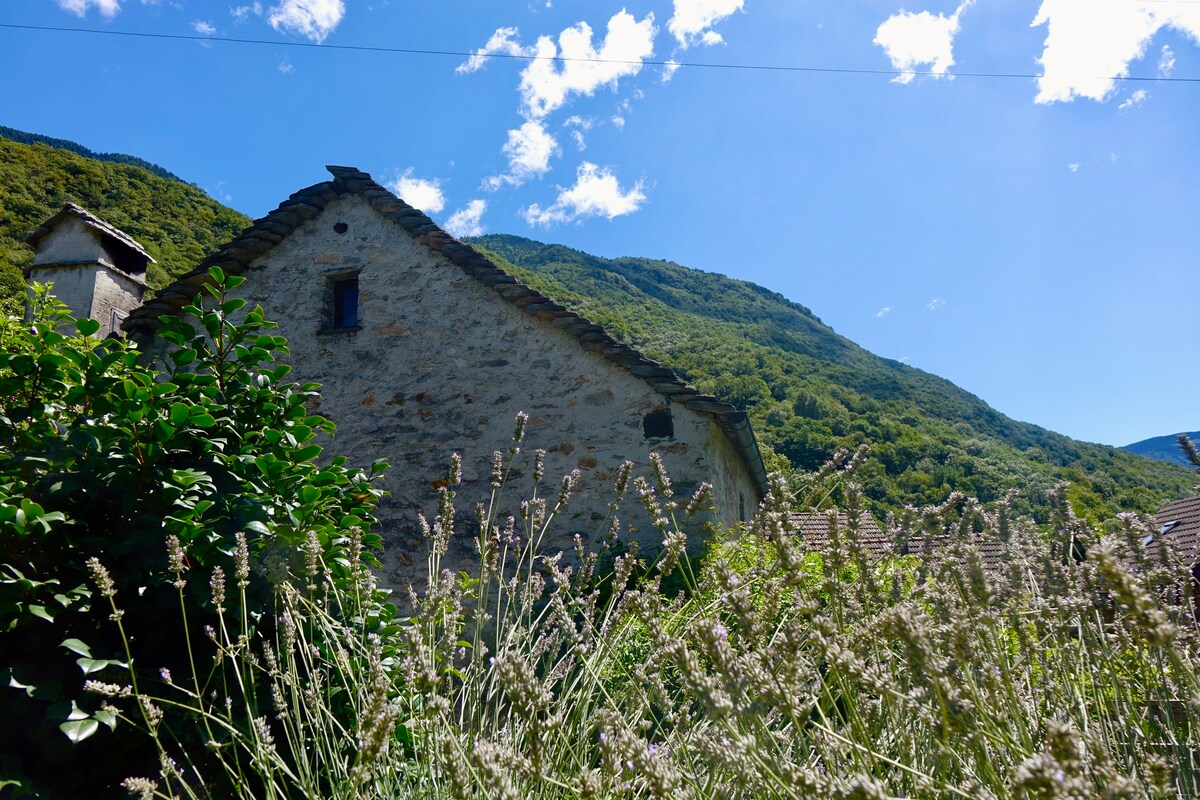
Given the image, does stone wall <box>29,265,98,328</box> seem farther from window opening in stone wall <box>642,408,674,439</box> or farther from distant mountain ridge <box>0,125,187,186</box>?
distant mountain ridge <box>0,125,187,186</box>

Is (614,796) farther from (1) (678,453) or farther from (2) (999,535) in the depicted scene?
(1) (678,453)

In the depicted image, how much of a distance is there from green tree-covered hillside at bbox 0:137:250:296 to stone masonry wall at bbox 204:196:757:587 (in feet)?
57.4

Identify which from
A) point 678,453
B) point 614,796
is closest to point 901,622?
point 614,796

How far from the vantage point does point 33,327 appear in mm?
2947

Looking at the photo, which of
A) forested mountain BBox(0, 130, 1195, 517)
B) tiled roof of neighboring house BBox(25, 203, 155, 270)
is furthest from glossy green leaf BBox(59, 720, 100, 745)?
forested mountain BBox(0, 130, 1195, 517)

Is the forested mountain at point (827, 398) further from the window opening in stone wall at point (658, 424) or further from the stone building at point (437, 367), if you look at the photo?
the stone building at point (437, 367)

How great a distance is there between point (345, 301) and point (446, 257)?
4.45 feet

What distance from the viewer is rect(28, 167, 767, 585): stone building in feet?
21.3

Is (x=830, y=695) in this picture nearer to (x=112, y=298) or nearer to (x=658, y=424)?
(x=658, y=424)

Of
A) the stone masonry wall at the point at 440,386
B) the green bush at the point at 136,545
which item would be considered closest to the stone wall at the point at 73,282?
the stone masonry wall at the point at 440,386

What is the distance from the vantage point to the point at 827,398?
26.5 metres

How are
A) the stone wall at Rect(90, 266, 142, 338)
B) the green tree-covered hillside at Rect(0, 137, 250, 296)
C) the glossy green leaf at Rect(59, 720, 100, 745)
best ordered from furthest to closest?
1. the green tree-covered hillside at Rect(0, 137, 250, 296)
2. the stone wall at Rect(90, 266, 142, 338)
3. the glossy green leaf at Rect(59, 720, 100, 745)

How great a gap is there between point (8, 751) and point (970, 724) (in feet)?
7.91

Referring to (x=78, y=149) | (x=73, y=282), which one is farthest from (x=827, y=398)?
(x=78, y=149)
